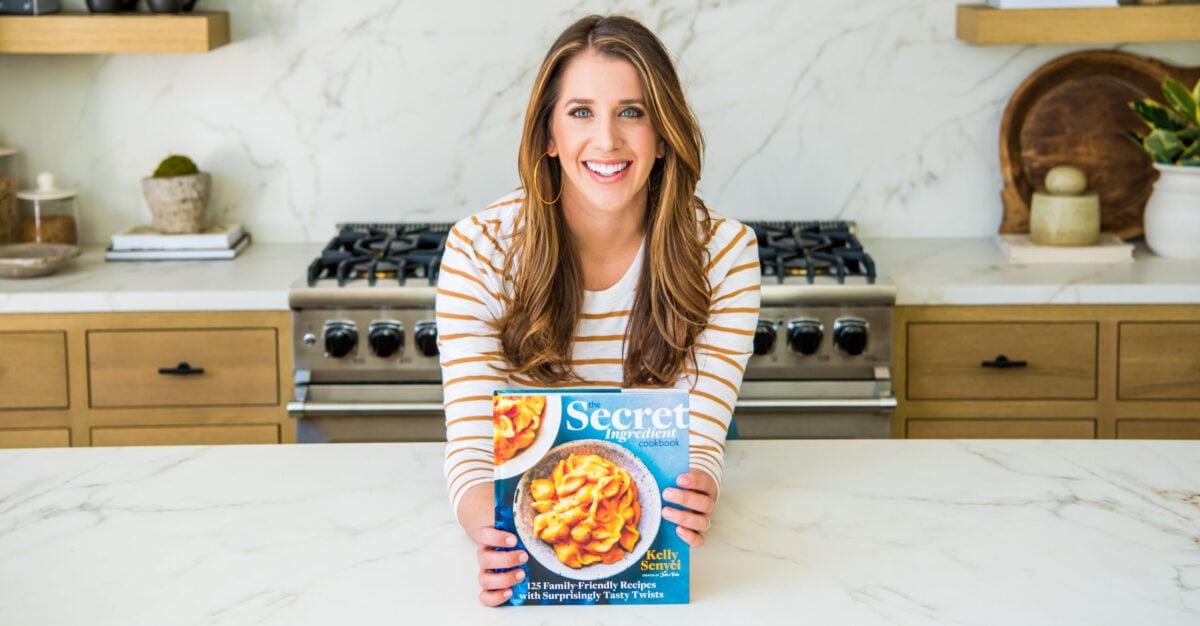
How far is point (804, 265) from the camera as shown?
2.96m

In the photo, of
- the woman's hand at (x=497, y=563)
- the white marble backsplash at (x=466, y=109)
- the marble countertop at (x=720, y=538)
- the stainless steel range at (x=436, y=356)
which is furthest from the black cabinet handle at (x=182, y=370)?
the woman's hand at (x=497, y=563)

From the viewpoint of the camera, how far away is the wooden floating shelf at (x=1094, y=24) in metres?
3.05

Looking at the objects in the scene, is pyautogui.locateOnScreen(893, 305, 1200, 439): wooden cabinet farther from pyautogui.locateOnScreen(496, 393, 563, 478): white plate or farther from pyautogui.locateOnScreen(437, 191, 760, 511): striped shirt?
pyautogui.locateOnScreen(496, 393, 563, 478): white plate

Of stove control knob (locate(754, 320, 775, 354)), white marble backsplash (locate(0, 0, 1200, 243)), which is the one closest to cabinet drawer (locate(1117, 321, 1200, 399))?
white marble backsplash (locate(0, 0, 1200, 243))

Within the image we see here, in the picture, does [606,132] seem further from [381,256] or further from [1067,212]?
[1067,212]

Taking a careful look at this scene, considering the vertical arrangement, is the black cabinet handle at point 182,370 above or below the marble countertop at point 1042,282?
below

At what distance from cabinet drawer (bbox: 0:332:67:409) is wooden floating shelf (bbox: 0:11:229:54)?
2.27ft

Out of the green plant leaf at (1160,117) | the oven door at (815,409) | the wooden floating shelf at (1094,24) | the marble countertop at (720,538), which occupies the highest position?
the wooden floating shelf at (1094,24)

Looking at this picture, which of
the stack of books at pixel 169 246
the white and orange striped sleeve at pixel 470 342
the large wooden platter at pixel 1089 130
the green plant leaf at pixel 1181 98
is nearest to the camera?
the white and orange striped sleeve at pixel 470 342

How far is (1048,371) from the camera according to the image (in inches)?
117

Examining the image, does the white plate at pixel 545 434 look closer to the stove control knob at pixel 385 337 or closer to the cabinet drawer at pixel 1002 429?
the stove control knob at pixel 385 337

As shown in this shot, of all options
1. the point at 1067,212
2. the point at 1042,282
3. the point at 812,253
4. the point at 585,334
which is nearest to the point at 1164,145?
the point at 1067,212

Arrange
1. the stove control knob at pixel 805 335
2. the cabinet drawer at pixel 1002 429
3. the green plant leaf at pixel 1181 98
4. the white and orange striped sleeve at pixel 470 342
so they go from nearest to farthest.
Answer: the white and orange striped sleeve at pixel 470 342 < the stove control knob at pixel 805 335 < the cabinet drawer at pixel 1002 429 < the green plant leaf at pixel 1181 98

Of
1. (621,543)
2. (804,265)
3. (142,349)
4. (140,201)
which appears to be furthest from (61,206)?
(621,543)
